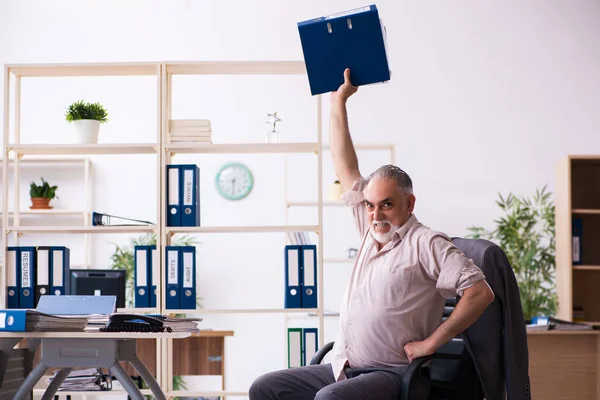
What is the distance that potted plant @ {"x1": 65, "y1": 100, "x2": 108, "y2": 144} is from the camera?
4.30 m

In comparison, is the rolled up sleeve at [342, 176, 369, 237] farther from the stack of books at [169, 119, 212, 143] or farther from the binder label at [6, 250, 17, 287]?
the binder label at [6, 250, 17, 287]

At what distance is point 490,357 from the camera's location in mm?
2697

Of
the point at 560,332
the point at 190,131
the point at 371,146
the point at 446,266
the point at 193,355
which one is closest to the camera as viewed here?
the point at 446,266

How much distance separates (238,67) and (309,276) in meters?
1.15

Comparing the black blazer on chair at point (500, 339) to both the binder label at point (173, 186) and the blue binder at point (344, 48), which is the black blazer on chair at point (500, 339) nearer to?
the blue binder at point (344, 48)

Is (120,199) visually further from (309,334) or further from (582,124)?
(582,124)

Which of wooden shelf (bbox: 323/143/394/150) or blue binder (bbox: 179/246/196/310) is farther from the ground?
wooden shelf (bbox: 323/143/394/150)

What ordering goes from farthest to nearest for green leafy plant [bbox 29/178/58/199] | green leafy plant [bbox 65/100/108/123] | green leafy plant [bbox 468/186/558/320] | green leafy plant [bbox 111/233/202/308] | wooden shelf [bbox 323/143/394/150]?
wooden shelf [bbox 323/143/394/150] < green leafy plant [bbox 111/233/202/308] < green leafy plant [bbox 468/186/558/320] < green leafy plant [bbox 29/178/58/199] < green leafy plant [bbox 65/100/108/123]

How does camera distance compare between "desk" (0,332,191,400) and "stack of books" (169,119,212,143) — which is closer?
"desk" (0,332,191,400)

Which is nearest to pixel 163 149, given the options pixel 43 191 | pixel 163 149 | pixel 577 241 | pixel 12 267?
pixel 163 149

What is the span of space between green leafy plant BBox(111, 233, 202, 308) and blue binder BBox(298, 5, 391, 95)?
3.53 meters

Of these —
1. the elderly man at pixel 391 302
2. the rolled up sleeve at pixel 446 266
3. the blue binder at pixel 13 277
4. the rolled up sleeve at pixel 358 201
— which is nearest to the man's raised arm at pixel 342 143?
the rolled up sleeve at pixel 358 201

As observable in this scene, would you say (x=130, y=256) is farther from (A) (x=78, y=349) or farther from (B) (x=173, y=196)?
(A) (x=78, y=349)

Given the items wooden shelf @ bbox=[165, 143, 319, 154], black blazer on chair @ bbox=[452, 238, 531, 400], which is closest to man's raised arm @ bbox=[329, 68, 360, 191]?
black blazer on chair @ bbox=[452, 238, 531, 400]
